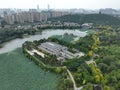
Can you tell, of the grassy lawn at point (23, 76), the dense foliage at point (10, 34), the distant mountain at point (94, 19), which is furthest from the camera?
the distant mountain at point (94, 19)

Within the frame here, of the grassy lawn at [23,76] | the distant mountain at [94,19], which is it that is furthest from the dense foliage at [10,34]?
the distant mountain at [94,19]

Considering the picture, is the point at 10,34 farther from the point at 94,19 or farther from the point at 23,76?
the point at 94,19

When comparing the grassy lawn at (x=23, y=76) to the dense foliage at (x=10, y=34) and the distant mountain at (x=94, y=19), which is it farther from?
the distant mountain at (x=94, y=19)

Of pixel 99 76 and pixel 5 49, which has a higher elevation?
pixel 99 76

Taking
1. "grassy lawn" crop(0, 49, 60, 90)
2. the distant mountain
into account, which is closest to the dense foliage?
"grassy lawn" crop(0, 49, 60, 90)

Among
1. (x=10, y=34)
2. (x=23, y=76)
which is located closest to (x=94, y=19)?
(x=10, y=34)

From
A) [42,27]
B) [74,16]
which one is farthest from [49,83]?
[74,16]

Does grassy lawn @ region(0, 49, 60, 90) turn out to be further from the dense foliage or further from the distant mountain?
the distant mountain

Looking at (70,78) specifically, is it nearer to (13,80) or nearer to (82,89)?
(82,89)
